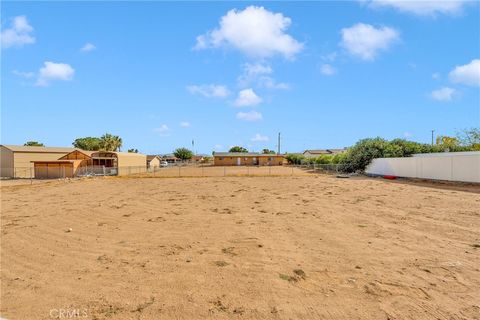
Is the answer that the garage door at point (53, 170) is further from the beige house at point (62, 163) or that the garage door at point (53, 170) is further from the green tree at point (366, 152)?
the green tree at point (366, 152)

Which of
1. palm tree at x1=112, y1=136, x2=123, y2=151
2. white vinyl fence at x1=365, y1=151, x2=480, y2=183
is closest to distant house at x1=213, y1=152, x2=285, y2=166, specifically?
palm tree at x1=112, y1=136, x2=123, y2=151

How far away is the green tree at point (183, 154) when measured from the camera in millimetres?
105750

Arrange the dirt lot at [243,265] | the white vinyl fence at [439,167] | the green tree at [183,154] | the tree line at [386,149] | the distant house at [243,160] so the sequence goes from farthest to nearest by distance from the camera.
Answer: the green tree at [183,154], the distant house at [243,160], the tree line at [386,149], the white vinyl fence at [439,167], the dirt lot at [243,265]

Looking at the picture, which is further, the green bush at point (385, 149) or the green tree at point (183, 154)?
the green tree at point (183, 154)

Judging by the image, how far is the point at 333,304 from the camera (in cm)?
446

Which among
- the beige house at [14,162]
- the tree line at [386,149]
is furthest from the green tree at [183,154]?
the tree line at [386,149]

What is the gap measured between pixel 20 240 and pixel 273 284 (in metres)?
6.54

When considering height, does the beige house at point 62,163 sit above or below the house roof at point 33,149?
below

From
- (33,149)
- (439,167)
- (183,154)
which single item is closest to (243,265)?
(439,167)

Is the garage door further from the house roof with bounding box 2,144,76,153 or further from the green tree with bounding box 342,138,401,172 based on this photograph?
the green tree with bounding box 342,138,401,172

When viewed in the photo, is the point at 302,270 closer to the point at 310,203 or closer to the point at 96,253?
the point at 96,253

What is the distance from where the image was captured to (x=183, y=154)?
4163 inches

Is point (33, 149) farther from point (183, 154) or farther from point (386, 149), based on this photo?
point (183, 154)

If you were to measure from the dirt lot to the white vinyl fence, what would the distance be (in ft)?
43.4
